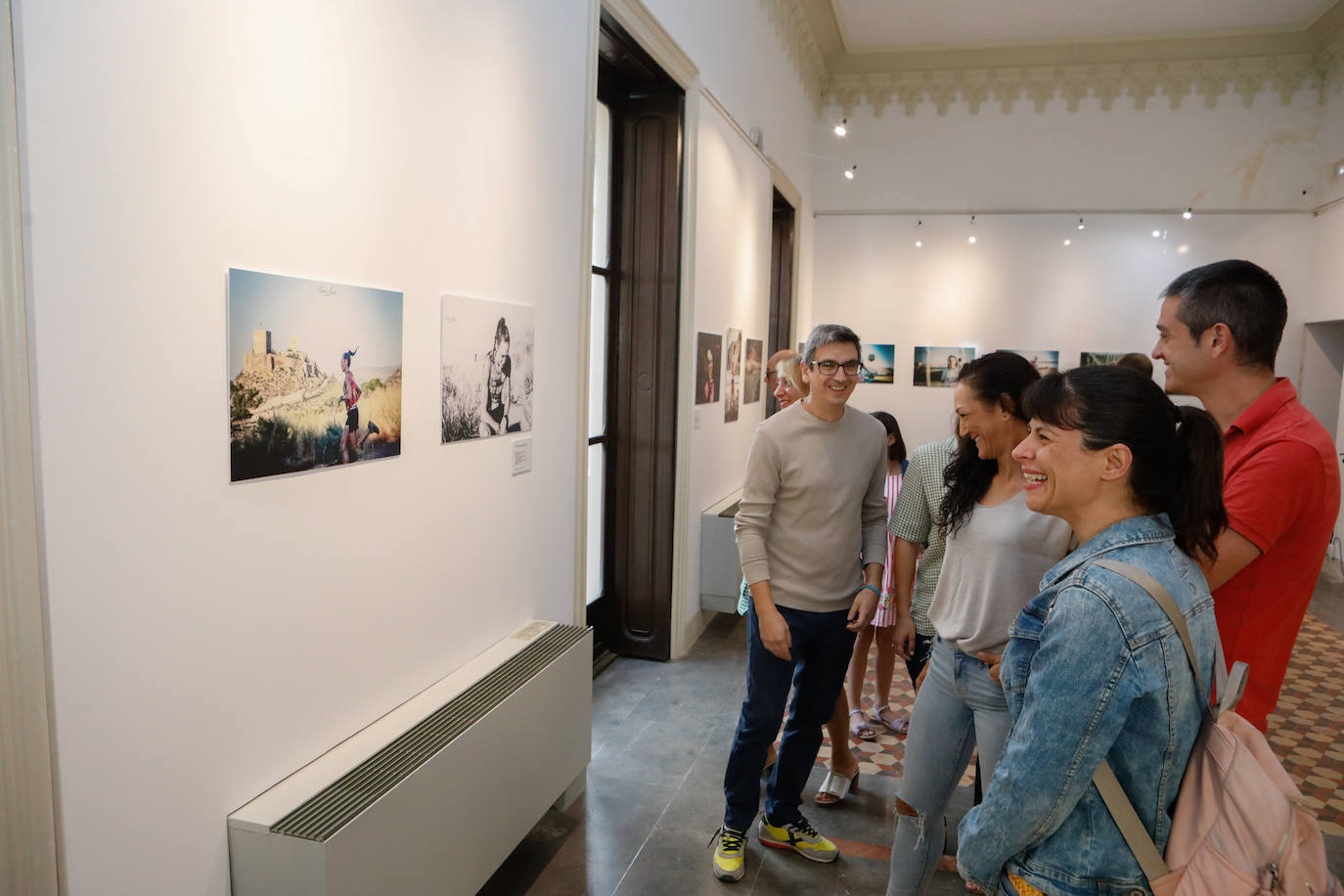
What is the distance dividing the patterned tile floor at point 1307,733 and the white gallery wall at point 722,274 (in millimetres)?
1601

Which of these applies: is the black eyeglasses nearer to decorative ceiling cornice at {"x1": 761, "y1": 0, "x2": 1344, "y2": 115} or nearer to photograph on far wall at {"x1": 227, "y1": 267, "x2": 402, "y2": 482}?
photograph on far wall at {"x1": 227, "y1": 267, "x2": 402, "y2": 482}

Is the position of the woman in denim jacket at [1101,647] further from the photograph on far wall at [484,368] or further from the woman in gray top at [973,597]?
the photograph on far wall at [484,368]

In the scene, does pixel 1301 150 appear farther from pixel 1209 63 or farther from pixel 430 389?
pixel 430 389

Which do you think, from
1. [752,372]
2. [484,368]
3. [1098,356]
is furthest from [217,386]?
[1098,356]

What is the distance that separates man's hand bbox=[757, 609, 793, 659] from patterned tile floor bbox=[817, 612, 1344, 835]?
61.9 inches

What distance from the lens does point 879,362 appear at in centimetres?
1084

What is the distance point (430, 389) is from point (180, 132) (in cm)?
118

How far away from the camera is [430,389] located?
117 inches

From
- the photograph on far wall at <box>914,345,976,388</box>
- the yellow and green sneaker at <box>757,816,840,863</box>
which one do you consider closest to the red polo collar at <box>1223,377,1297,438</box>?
the yellow and green sneaker at <box>757,816,840,863</box>

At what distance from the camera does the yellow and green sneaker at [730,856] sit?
3.38 metres

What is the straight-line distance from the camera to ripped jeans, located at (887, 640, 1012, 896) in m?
2.55

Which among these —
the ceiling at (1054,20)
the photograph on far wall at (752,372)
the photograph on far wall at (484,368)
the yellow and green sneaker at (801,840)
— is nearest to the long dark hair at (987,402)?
the yellow and green sneaker at (801,840)

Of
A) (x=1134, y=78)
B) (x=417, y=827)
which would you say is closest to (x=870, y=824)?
(x=417, y=827)

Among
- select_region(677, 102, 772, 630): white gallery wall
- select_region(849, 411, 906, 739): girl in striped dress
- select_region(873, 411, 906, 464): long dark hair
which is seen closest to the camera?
select_region(849, 411, 906, 739): girl in striped dress
